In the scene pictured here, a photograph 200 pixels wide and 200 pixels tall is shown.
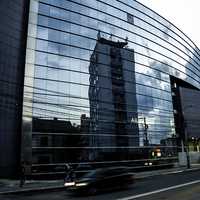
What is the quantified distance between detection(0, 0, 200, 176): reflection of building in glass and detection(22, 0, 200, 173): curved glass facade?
0.12 meters

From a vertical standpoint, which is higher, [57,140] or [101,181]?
[57,140]

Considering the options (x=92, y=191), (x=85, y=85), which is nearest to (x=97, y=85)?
(x=85, y=85)

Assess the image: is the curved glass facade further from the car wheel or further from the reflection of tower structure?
the car wheel

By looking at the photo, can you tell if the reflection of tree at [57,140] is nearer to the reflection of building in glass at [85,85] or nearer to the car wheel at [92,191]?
the reflection of building in glass at [85,85]

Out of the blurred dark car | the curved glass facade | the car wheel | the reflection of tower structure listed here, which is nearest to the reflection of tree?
the curved glass facade

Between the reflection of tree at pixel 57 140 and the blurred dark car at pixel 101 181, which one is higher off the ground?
the reflection of tree at pixel 57 140

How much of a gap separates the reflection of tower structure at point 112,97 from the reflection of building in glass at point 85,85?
0.14 m

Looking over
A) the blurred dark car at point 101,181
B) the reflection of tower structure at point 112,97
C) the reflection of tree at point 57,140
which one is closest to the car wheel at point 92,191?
the blurred dark car at point 101,181

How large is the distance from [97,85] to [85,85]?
2.22m

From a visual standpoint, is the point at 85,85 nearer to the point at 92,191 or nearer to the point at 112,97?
the point at 112,97

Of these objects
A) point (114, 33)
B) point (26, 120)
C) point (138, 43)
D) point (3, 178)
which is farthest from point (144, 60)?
point (3, 178)

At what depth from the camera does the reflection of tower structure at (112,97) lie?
38.2m

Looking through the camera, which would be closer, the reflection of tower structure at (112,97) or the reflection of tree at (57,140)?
the reflection of tree at (57,140)

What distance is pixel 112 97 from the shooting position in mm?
41000
